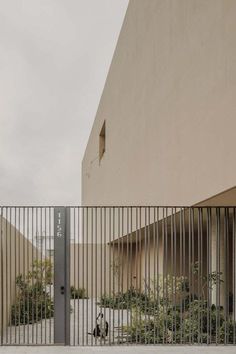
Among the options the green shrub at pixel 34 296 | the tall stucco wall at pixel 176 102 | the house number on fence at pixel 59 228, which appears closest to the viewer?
the tall stucco wall at pixel 176 102

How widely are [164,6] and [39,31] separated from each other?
5.78 m

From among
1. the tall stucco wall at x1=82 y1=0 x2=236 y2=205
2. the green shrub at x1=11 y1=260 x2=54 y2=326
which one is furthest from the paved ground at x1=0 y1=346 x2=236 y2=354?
the tall stucco wall at x1=82 y1=0 x2=236 y2=205

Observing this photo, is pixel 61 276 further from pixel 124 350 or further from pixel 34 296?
pixel 34 296

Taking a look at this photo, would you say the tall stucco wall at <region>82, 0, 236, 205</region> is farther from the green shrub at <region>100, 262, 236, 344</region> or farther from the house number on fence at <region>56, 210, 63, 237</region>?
the house number on fence at <region>56, 210, 63, 237</region>

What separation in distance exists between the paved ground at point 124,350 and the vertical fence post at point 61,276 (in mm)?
376

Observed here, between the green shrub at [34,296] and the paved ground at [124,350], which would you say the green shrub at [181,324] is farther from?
the green shrub at [34,296]

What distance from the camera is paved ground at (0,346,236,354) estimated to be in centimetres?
1088

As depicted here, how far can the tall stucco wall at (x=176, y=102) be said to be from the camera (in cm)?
998

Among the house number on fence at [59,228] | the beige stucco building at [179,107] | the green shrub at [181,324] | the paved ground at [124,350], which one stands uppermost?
the beige stucco building at [179,107]

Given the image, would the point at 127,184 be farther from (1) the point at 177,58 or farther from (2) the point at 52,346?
(2) the point at 52,346

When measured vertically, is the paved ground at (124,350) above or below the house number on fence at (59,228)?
below

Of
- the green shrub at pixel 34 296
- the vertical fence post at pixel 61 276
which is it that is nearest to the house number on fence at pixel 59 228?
the vertical fence post at pixel 61 276

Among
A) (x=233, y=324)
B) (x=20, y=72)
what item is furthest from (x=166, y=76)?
(x=20, y=72)

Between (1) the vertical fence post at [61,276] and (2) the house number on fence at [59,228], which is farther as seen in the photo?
(2) the house number on fence at [59,228]
